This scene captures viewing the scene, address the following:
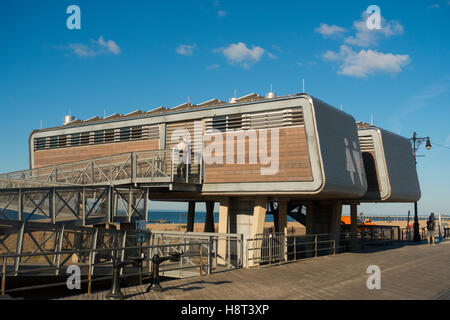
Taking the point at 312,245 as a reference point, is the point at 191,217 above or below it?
above

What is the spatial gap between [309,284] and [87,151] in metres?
20.2

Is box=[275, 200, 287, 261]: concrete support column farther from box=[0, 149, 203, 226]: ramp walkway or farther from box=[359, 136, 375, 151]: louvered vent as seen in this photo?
box=[359, 136, 375, 151]: louvered vent

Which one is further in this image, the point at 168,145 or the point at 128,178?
the point at 168,145

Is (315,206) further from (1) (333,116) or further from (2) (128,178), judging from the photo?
(2) (128,178)

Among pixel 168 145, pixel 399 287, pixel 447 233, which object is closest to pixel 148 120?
pixel 168 145

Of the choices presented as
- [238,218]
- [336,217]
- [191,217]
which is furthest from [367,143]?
[191,217]

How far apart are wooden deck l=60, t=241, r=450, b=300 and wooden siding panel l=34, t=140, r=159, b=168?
1272 cm

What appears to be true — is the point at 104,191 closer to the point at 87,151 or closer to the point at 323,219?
the point at 87,151

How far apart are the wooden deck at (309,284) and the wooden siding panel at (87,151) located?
12718 millimetres

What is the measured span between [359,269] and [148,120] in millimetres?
15690

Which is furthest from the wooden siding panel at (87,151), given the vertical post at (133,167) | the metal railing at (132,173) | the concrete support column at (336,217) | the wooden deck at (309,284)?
the concrete support column at (336,217)

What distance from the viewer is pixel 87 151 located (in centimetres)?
2862

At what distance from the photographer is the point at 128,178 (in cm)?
2255

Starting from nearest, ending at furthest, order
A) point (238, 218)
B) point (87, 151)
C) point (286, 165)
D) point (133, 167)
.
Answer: point (286, 165), point (133, 167), point (238, 218), point (87, 151)
